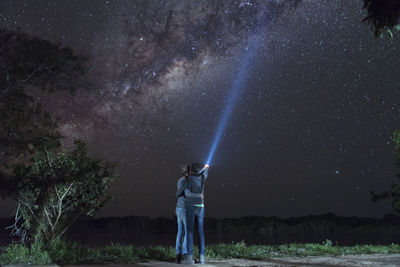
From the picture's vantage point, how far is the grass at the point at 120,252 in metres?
8.47

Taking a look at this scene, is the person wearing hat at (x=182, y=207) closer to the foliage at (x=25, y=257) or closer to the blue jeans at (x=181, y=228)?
the blue jeans at (x=181, y=228)

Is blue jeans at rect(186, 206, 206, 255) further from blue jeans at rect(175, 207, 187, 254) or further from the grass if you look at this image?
the grass

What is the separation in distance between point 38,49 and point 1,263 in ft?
28.4

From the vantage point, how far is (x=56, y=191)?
13883mm

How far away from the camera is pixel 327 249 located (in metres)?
11.8

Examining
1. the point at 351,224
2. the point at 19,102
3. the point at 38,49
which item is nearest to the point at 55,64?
the point at 38,49

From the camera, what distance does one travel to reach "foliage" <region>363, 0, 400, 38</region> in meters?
4.78

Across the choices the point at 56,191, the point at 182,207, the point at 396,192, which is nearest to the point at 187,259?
the point at 182,207

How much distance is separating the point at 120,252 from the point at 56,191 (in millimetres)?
5151

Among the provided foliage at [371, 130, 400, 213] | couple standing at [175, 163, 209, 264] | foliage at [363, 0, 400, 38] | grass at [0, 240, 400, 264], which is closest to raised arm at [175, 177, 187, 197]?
couple standing at [175, 163, 209, 264]

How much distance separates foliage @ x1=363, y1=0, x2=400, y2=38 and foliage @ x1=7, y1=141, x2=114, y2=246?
1091 cm

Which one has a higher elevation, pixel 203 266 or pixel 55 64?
pixel 55 64

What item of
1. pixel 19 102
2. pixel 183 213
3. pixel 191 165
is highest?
pixel 19 102

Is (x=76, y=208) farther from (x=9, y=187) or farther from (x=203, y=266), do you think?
(x=203, y=266)
